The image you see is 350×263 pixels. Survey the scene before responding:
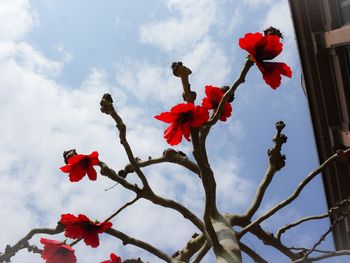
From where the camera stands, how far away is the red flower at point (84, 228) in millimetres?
4445

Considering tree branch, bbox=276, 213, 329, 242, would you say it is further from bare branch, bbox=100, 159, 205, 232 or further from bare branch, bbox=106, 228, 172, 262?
bare branch, bbox=106, 228, 172, 262

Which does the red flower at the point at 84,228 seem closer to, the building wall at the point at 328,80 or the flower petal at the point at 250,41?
the flower petal at the point at 250,41

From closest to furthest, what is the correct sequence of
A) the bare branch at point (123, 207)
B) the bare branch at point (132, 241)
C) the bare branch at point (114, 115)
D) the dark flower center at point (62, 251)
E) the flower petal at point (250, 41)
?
1. the flower petal at point (250, 41)
2. the bare branch at point (114, 115)
3. the dark flower center at point (62, 251)
4. the bare branch at point (123, 207)
5. the bare branch at point (132, 241)

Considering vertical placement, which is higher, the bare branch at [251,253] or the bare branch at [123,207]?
the bare branch at [123,207]

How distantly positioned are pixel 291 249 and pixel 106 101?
11.9ft

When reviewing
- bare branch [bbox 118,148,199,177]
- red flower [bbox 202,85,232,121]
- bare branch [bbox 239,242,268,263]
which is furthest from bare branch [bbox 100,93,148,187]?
bare branch [bbox 239,242,268,263]

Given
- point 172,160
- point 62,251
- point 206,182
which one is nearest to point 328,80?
point 172,160

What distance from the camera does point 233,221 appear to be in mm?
5395

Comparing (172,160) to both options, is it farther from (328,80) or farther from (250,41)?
(328,80)

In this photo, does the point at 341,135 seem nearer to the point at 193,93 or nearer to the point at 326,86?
the point at 326,86

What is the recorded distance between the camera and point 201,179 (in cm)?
487

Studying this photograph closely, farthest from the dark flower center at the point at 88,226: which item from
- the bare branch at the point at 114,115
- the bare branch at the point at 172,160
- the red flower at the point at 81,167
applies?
the bare branch at the point at 172,160

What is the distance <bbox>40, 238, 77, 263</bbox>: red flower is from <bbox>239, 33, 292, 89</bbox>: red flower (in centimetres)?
303

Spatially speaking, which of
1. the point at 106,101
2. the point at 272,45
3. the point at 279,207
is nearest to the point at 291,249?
the point at 279,207
